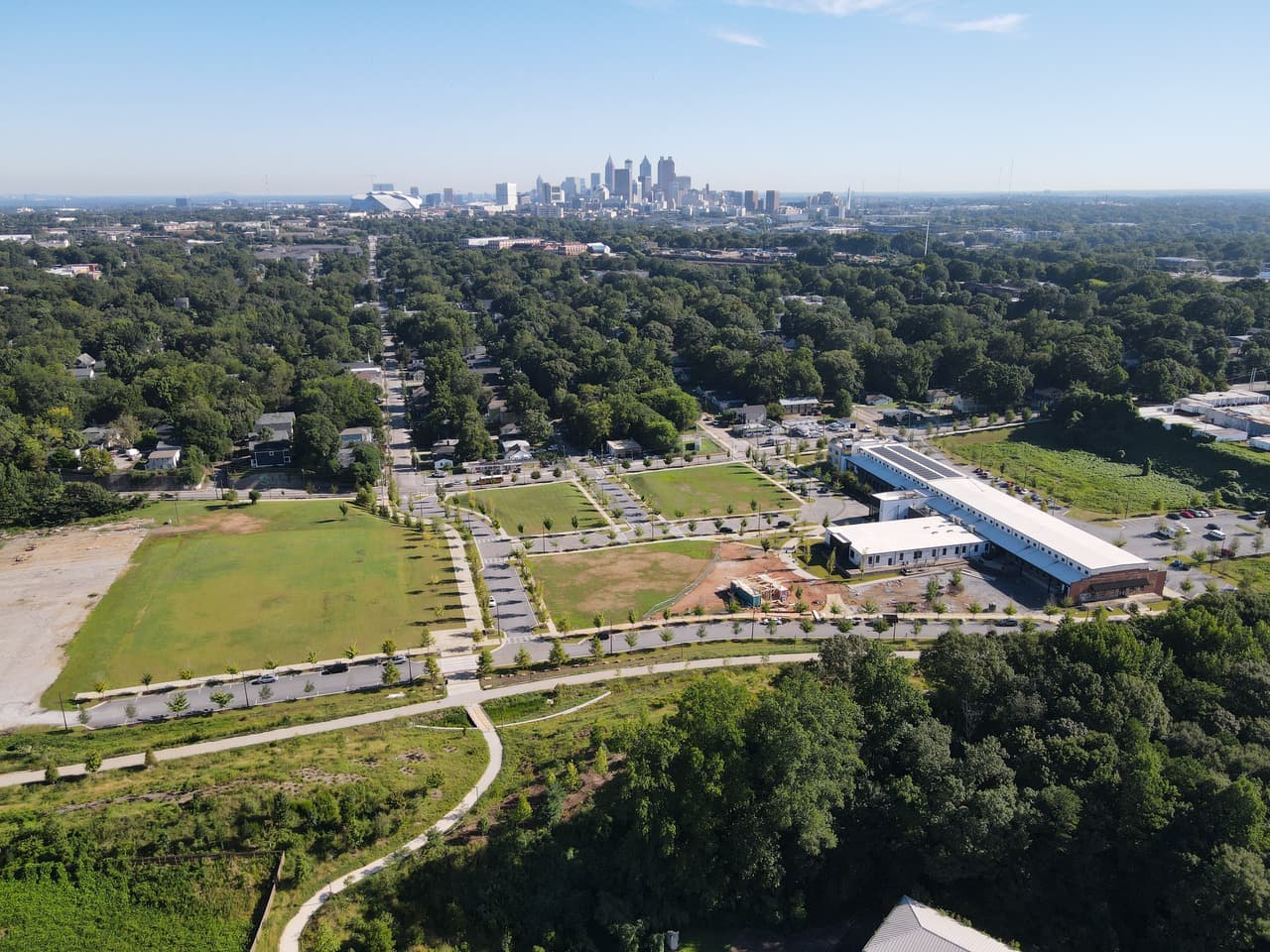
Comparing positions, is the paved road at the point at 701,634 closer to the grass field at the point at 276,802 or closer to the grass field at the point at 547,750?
the grass field at the point at 547,750

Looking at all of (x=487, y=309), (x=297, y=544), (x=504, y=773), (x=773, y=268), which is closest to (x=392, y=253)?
(x=487, y=309)

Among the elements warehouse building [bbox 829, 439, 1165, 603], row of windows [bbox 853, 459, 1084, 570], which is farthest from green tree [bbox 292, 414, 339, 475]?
row of windows [bbox 853, 459, 1084, 570]

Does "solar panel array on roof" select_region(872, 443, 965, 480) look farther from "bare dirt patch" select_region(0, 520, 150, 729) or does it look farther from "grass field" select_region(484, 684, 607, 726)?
"bare dirt patch" select_region(0, 520, 150, 729)

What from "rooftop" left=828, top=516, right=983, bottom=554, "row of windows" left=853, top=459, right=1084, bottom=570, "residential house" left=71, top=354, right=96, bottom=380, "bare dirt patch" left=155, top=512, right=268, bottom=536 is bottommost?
"bare dirt patch" left=155, top=512, right=268, bottom=536

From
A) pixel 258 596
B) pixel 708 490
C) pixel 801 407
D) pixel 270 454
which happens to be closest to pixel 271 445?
pixel 270 454

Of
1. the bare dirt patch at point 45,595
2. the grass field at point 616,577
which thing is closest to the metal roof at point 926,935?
the grass field at point 616,577

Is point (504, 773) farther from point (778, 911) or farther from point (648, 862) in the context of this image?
point (778, 911)

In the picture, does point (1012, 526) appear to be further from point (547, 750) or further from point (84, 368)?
point (84, 368)
